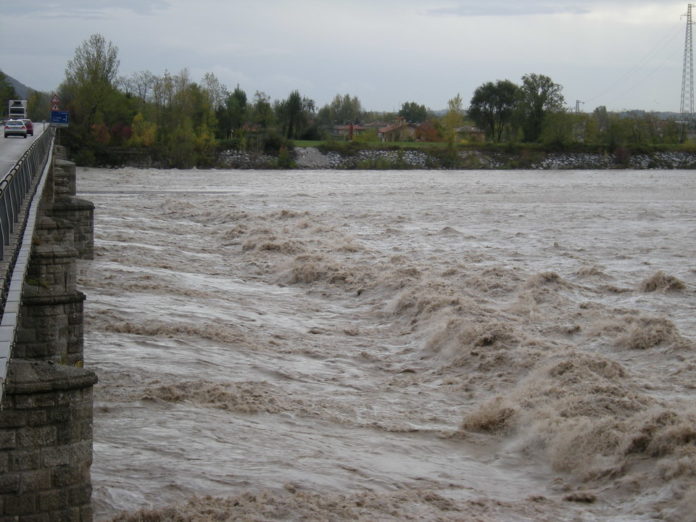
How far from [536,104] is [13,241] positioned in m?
131

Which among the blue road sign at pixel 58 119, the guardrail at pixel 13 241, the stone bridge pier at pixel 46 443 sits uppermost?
the blue road sign at pixel 58 119

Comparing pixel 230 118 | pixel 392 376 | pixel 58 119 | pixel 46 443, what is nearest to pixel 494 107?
pixel 230 118

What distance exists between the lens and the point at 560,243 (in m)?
34.7

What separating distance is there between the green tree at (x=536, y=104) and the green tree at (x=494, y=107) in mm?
5141

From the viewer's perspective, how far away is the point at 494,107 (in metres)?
146

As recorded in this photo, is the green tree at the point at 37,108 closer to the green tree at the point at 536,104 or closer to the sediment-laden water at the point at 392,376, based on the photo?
the green tree at the point at 536,104

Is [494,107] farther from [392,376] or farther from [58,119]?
[392,376]

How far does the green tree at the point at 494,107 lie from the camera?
144 metres

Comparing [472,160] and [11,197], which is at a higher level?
[472,160]

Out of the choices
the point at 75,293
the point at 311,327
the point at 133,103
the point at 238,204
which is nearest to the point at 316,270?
the point at 311,327

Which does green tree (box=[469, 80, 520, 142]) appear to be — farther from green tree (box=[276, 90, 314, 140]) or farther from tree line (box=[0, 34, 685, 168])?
green tree (box=[276, 90, 314, 140])

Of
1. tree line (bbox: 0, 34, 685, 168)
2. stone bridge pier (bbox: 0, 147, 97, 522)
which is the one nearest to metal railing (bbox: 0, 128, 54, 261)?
stone bridge pier (bbox: 0, 147, 97, 522)

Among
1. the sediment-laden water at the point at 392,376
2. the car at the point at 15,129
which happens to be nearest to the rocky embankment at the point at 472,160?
the car at the point at 15,129

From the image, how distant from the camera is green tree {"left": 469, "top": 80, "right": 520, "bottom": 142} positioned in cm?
14450
